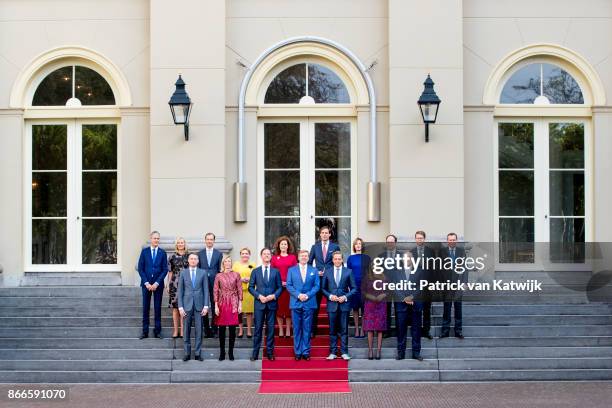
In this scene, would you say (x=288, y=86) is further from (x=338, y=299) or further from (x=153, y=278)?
(x=338, y=299)

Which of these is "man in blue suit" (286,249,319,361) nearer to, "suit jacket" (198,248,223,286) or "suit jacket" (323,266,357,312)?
"suit jacket" (323,266,357,312)

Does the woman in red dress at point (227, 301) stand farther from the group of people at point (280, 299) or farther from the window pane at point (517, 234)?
the window pane at point (517, 234)

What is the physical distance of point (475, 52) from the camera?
1653 cm

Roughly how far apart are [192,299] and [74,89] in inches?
226

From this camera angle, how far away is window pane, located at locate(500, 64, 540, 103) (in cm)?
1672

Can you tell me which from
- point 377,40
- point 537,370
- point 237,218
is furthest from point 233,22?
point 537,370

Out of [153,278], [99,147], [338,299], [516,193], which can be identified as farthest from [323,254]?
[99,147]

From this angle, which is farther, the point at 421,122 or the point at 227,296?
the point at 421,122

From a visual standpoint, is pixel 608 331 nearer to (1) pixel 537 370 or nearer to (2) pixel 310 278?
(1) pixel 537 370

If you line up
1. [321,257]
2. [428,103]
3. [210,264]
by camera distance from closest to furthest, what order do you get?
[210,264]
[321,257]
[428,103]

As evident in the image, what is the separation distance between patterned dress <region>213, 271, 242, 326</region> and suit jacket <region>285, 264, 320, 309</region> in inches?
33.0

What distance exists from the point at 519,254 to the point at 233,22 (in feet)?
23.9

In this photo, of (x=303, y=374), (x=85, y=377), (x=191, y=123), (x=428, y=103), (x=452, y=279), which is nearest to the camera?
(x=303, y=374)

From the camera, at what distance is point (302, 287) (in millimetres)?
13555
